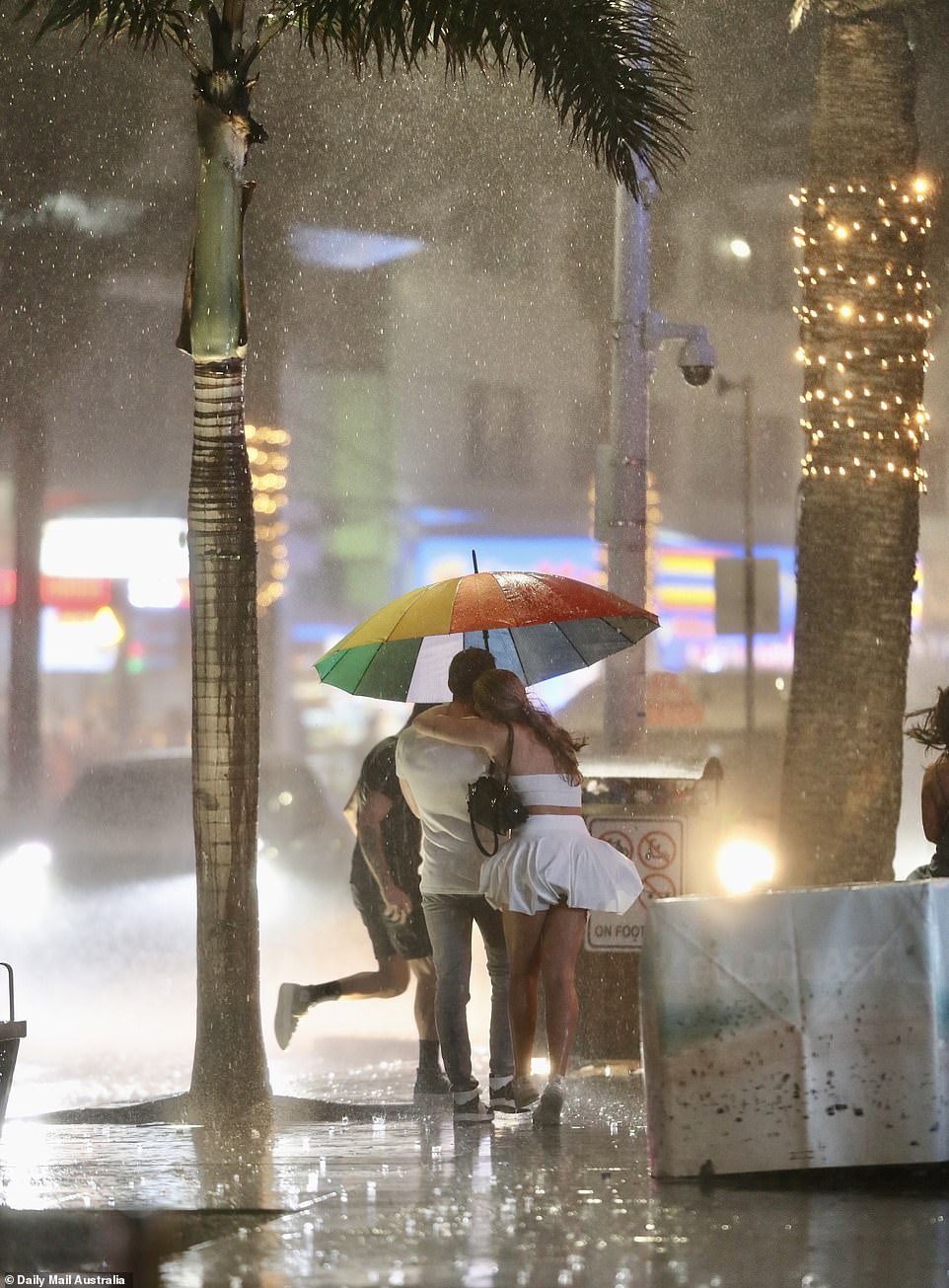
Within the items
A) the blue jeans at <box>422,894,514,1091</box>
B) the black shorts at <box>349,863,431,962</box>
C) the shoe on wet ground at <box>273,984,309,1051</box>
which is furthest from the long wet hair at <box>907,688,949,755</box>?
the shoe on wet ground at <box>273,984,309,1051</box>

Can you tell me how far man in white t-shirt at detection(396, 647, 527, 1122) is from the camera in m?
6.61

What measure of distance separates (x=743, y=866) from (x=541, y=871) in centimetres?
219

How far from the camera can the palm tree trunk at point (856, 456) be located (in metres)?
10.5

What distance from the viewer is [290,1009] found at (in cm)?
828

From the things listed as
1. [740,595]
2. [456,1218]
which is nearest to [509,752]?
[456,1218]

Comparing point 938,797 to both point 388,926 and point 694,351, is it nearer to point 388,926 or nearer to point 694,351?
point 388,926

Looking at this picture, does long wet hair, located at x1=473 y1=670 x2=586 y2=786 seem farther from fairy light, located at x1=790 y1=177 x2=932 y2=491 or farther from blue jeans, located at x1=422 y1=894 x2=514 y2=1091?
fairy light, located at x1=790 y1=177 x2=932 y2=491

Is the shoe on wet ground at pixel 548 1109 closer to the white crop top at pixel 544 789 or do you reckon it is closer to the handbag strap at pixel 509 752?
the white crop top at pixel 544 789

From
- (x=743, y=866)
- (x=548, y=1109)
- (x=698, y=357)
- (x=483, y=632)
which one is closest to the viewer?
(x=548, y=1109)

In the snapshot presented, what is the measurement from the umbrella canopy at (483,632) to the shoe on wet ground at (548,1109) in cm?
179

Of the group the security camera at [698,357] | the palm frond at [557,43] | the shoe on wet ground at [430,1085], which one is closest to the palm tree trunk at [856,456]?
the security camera at [698,357]

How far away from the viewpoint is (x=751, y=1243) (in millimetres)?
4367

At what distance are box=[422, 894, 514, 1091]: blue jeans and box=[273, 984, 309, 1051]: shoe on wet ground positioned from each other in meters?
1.59

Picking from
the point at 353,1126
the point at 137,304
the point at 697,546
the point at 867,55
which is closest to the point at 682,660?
the point at 697,546
